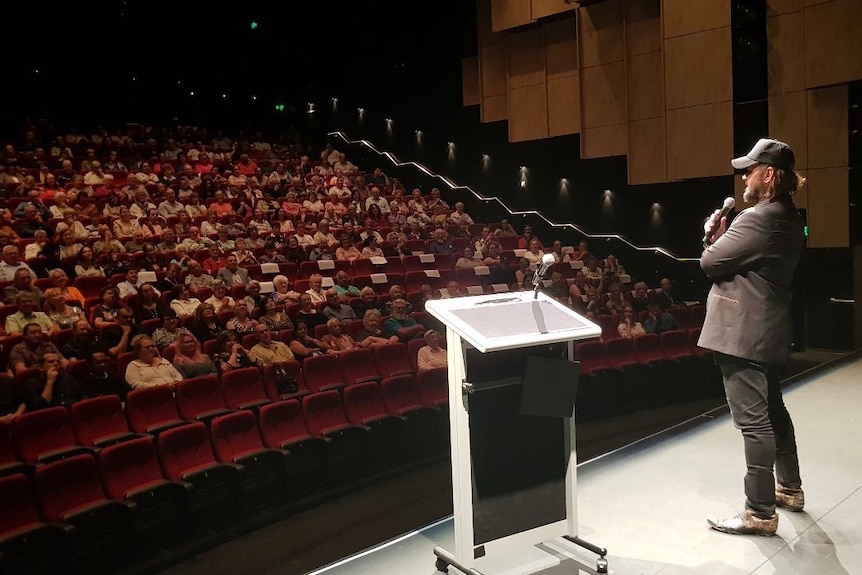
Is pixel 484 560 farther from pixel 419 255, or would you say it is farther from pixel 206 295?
pixel 419 255

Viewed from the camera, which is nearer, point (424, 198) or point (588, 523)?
point (588, 523)

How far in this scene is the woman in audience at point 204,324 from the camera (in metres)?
4.16

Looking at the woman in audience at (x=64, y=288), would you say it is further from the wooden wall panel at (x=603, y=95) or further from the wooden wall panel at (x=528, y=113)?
the wooden wall panel at (x=528, y=113)

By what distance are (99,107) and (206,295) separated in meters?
6.06

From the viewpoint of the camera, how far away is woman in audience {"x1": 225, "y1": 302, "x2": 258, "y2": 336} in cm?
428

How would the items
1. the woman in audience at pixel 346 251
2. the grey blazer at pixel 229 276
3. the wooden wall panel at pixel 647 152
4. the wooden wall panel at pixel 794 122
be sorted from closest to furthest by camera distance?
the grey blazer at pixel 229 276, the wooden wall panel at pixel 794 122, the woman in audience at pixel 346 251, the wooden wall panel at pixel 647 152

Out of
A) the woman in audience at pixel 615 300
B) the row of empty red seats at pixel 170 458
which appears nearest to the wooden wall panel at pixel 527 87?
the woman in audience at pixel 615 300

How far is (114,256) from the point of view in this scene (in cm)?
509

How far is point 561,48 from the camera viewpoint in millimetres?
7500

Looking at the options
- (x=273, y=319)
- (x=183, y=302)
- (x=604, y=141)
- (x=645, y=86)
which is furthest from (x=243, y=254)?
(x=645, y=86)

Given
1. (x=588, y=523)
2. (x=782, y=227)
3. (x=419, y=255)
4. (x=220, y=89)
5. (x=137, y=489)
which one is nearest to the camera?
(x=782, y=227)

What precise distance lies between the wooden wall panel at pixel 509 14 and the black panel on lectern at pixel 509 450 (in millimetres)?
6715

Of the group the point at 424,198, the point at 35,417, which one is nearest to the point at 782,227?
the point at 35,417

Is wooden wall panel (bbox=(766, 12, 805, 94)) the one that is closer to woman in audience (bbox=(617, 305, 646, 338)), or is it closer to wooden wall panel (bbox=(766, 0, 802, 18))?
wooden wall panel (bbox=(766, 0, 802, 18))
